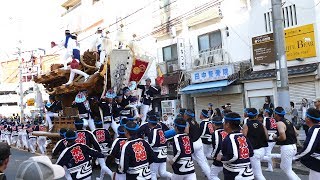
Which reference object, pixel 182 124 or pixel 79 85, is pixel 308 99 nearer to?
pixel 79 85

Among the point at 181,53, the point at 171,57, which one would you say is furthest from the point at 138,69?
the point at 171,57

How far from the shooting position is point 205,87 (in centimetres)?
2150

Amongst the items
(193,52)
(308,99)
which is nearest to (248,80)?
(308,99)

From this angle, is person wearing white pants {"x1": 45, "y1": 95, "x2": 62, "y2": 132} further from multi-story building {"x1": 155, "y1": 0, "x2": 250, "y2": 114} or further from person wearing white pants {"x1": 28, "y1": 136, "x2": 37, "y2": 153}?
multi-story building {"x1": 155, "y1": 0, "x2": 250, "y2": 114}

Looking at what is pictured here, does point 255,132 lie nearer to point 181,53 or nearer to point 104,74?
point 104,74

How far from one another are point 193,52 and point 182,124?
16705 mm

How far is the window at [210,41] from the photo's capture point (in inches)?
864

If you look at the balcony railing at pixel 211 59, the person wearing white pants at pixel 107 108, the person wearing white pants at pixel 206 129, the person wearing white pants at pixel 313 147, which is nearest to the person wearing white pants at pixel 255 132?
the person wearing white pants at pixel 313 147

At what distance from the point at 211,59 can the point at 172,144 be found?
15.3 meters

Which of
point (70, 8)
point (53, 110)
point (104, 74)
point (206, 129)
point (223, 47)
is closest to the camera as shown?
point (206, 129)

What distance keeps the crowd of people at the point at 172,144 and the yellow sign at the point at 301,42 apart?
7.89 meters

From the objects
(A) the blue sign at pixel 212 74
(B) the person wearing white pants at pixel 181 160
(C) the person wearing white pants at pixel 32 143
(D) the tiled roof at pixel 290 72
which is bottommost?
(C) the person wearing white pants at pixel 32 143

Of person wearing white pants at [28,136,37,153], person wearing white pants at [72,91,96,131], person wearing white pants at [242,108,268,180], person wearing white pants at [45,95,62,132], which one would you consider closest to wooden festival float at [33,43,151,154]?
person wearing white pants at [72,91,96,131]

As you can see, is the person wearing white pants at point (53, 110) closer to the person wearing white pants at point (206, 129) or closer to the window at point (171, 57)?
the person wearing white pants at point (206, 129)
